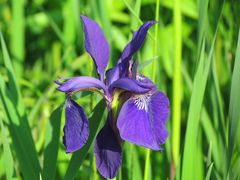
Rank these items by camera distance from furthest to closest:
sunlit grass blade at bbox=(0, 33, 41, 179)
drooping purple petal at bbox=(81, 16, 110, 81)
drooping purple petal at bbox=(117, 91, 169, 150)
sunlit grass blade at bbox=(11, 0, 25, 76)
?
1. sunlit grass blade at bbox=(11, 0, 25, 76)
2. sunlit grass blade at bbox=(0, 33, 41, 179)
3. drooping purple petal at bbox=(81, 16, 110, 81)
4. drooping purple petal at bbox=(117, 91, 169, 150)

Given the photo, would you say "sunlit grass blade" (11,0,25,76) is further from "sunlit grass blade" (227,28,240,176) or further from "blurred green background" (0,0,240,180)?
"sunlit grass blade" (227,28,240,176)

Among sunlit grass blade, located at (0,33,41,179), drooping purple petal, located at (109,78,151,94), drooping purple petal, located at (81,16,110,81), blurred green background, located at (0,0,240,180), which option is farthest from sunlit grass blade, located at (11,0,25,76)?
drooping purple petal, located at (109,78,151,94)

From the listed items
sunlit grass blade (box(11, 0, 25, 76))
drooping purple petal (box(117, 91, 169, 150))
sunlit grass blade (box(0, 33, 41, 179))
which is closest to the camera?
drooping purple petal (box(117, 91, 169, 150))

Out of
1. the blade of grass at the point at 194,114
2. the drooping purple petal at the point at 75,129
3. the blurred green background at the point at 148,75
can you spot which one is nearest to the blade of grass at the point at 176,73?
the blurred green background at the point at 148,75

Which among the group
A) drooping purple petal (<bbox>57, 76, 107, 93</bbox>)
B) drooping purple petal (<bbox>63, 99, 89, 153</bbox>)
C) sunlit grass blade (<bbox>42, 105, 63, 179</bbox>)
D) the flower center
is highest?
drooping purple petal (<bbox>57, 76, 107, 93</bbox>)

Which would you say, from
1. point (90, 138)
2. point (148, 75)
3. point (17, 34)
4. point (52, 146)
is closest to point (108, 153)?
point (90, 138)

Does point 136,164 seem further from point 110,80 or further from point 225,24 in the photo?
point 225,24

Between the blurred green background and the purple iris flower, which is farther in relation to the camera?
the blurred green background

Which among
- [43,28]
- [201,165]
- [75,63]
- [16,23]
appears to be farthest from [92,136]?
[43,28]
